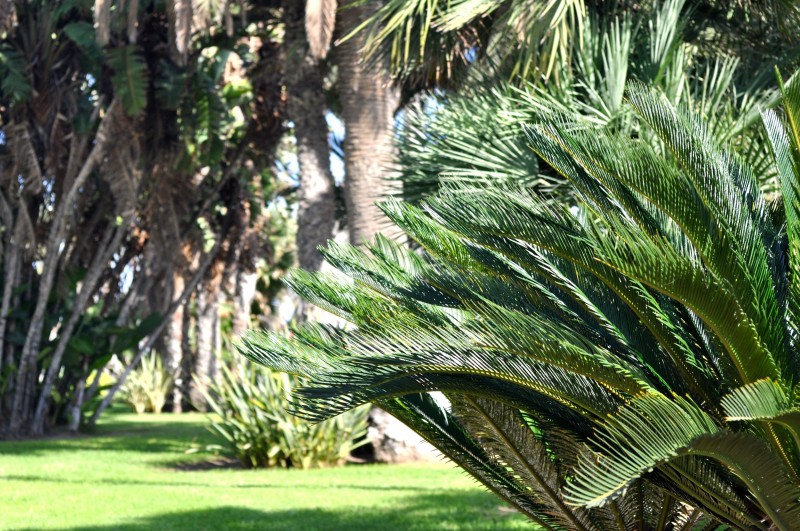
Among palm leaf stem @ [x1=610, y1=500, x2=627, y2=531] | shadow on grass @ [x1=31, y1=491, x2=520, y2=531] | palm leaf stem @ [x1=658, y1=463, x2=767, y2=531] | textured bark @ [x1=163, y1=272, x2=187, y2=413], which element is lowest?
shadow on grass @ [x1=31, y1=491, x2=520, y2=531]

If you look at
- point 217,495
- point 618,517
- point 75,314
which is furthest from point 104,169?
point 618,517

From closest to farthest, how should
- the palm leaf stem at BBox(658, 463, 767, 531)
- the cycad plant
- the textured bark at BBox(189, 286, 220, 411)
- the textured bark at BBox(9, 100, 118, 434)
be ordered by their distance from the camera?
the cycad plant < the palm leaf stem at BBox(658, 463, 767, 531) < the textured bark at BBox(9, 100, 118, 434) < the textured bark at BBox(189, 286, 220, 411)

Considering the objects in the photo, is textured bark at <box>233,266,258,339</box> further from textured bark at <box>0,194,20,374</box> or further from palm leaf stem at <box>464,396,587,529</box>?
palm leaf stem at <box>464,396,587,529</box>

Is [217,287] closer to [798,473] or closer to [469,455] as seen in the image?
[469,455]

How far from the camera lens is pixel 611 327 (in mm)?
4551

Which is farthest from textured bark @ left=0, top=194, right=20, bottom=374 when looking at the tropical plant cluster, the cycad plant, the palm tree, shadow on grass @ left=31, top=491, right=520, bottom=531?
the cycad plant

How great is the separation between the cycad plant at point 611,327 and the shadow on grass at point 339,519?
10.7 feet

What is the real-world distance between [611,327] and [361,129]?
785 centimetres

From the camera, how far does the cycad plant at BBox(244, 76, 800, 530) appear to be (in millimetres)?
3871

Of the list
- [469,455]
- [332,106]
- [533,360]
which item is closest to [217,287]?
[332,106]

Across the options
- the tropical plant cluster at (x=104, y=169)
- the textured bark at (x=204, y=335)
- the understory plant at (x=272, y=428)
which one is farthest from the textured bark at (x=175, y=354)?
the understory plant at (x=272, y=428)

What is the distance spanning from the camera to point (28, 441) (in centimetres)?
1532

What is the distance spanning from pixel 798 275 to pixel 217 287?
18.8 metres

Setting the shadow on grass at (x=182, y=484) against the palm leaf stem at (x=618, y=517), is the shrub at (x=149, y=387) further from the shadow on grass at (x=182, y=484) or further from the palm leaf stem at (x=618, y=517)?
the palm leaf stem at (x=618, y=517)
